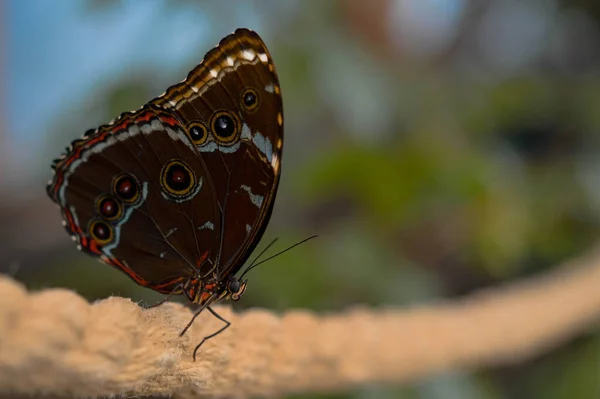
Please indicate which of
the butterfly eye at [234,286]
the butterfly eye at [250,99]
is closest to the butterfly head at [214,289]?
the butterfly eye at [234,286]

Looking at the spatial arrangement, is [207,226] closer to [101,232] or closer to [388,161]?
[101,232]

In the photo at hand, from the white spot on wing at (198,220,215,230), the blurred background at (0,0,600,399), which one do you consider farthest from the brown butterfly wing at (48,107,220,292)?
the blurred background at (0,0,600,399)

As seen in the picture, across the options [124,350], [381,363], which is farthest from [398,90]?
[124,350]

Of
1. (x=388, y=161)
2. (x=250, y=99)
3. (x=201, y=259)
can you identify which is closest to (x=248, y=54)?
(x=250, y=99)

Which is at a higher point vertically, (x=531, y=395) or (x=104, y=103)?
(x=104, y=103)

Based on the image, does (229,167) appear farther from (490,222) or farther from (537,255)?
(537,255)

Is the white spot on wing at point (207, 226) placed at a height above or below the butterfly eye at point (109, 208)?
below

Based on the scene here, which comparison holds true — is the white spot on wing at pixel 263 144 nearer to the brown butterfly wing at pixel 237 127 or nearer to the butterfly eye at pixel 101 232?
the brown butterfly wing at pixel 237 127
